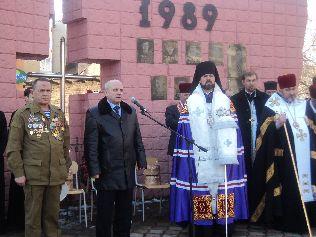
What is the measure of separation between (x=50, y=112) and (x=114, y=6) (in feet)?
9.99

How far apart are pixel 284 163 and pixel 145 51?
2.91 m

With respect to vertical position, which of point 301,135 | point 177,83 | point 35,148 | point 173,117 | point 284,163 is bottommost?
point 284,163

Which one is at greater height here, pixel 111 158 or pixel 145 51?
pixel 145 51

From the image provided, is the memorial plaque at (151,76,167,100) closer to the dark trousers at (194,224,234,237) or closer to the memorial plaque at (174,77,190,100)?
the memorial plaque at (174,77,190,100)

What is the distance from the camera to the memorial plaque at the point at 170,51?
27.7ft

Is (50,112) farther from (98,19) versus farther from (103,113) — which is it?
(98,19)

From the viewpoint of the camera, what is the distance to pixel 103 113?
18.0ft

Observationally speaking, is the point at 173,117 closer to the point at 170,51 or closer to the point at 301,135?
the point at 170,51

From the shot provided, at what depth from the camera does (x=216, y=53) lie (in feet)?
29.0

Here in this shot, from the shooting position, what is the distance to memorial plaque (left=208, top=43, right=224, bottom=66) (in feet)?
28.9

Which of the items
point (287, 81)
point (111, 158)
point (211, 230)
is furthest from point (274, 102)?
point (111, 158)

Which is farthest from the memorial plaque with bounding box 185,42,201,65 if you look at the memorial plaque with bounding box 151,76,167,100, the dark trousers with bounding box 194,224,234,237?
the dark trousers with bounding box 194,224,234,237

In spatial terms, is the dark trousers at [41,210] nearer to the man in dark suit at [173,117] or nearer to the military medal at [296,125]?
the man in dark suit at [173,117]

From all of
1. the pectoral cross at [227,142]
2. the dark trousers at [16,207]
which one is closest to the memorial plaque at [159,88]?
the pectoral cross at [227,142]
